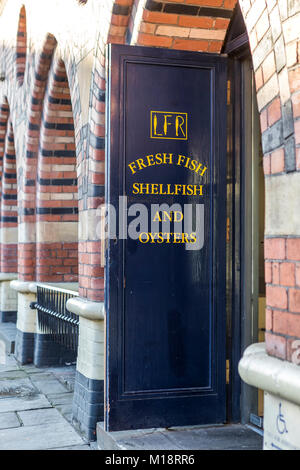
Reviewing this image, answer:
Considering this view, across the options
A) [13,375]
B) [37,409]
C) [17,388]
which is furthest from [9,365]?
[37,409]

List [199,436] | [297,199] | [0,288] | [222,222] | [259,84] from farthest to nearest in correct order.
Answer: [0,288]
[222,222]
[199,436]
[259,84]
[297,199]

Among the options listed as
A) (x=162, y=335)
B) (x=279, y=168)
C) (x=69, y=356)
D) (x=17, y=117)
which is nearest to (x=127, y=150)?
(x=162, y=335)

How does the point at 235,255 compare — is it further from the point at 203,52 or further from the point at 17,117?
the point at 17,117

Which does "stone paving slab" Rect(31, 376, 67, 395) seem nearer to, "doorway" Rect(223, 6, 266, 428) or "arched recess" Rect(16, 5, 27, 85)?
"doorway" Rect(223, 6, 266, 428)

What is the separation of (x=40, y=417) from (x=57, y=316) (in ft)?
4.65

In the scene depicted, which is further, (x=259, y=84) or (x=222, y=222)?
(x=222, y=222)

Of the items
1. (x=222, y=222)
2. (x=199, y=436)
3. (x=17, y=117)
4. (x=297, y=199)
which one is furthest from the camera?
(x=17, y=117)

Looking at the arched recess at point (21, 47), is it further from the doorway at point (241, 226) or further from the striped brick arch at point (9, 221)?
the doorway at point (241, 226)

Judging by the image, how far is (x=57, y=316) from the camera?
6.35 metres

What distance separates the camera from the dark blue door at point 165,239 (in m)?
3.84

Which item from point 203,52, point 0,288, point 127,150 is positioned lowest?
point 0,288

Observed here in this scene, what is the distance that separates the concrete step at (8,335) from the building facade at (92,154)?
0.34m

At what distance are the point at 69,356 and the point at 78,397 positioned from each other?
2.31 m

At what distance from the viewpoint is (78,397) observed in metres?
4.91
